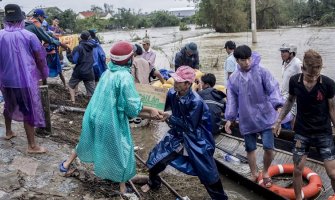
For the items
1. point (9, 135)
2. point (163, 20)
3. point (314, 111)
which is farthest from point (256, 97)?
point (163, 20)

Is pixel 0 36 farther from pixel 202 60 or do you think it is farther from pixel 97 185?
pixel 202 60

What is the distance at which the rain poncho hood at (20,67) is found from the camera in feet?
17.3

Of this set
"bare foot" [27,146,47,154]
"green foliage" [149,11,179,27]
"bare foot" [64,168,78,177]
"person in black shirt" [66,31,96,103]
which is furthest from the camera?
"green foliage" [149,11,179,27]

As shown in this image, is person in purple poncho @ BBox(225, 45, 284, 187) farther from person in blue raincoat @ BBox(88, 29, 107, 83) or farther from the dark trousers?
person in blue raincoat @ BBox(88, 29, 107, 83)

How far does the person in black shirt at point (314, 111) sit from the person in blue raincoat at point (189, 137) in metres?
0.98

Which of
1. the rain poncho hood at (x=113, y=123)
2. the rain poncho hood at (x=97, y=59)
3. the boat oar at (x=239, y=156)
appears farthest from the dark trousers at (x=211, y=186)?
the rain poncho hood at (x=97, y=59)

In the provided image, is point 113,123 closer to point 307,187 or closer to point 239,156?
point 307,187

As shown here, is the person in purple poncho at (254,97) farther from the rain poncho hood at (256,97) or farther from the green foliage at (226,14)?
the green foliage at (226,14)

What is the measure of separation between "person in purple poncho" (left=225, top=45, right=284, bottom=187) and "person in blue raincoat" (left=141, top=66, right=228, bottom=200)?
0.91 meters

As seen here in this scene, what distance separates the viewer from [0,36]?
531 cm

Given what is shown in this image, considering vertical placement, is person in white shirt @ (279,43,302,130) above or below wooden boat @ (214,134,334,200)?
above

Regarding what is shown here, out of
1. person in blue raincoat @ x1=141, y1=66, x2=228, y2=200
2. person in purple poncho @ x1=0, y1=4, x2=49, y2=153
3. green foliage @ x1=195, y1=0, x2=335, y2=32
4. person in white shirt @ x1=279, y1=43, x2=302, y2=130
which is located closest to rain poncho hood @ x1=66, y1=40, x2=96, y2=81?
person in purple poncho @ x1=0, y1=4, x2=49, y2=153

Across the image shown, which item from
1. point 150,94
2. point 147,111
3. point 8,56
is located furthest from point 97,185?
point 8,56

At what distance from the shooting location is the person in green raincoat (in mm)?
4312
